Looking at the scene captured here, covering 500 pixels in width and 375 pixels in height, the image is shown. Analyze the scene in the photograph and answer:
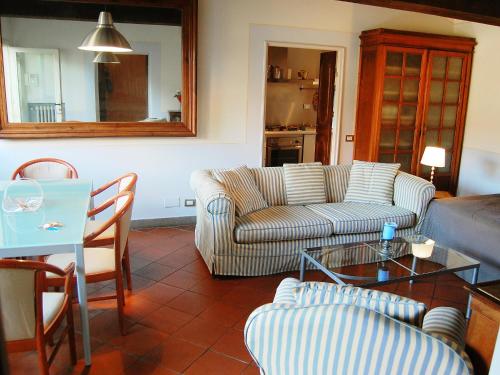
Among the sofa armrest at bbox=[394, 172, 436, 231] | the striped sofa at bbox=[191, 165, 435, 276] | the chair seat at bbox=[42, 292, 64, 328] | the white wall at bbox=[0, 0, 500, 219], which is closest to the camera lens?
the chair seat at bbox=[42, 292, 64, 328]

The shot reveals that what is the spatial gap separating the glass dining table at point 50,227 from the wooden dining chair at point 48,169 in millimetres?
573

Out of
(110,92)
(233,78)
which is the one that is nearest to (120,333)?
(110,92)

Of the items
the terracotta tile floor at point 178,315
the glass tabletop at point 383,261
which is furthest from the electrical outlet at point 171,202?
the glass tabletop at point 383,261

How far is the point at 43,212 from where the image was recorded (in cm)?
270

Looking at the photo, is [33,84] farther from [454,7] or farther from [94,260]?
[454,7]

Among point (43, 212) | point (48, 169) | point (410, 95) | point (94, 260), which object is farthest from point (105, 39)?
point (410, 95)

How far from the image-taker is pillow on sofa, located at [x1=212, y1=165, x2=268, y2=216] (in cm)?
365

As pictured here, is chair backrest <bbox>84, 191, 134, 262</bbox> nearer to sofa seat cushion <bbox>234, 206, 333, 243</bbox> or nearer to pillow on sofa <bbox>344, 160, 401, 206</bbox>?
sofa seat cushion <bbox>234, 206, 333, 243</bbox>

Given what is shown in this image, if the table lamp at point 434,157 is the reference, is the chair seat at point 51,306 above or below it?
below

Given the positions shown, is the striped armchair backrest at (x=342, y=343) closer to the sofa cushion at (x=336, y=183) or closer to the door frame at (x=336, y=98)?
the sofa cushion at (x=336, y=183)

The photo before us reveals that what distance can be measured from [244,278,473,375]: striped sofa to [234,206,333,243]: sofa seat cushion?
5.92ft

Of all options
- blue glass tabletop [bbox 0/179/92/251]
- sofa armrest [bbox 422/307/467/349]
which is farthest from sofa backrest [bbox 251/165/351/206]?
sofa armrest [bbox 422/307/467/349]

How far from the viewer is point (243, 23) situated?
4574 mm

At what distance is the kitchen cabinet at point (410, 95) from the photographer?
4961 mm
